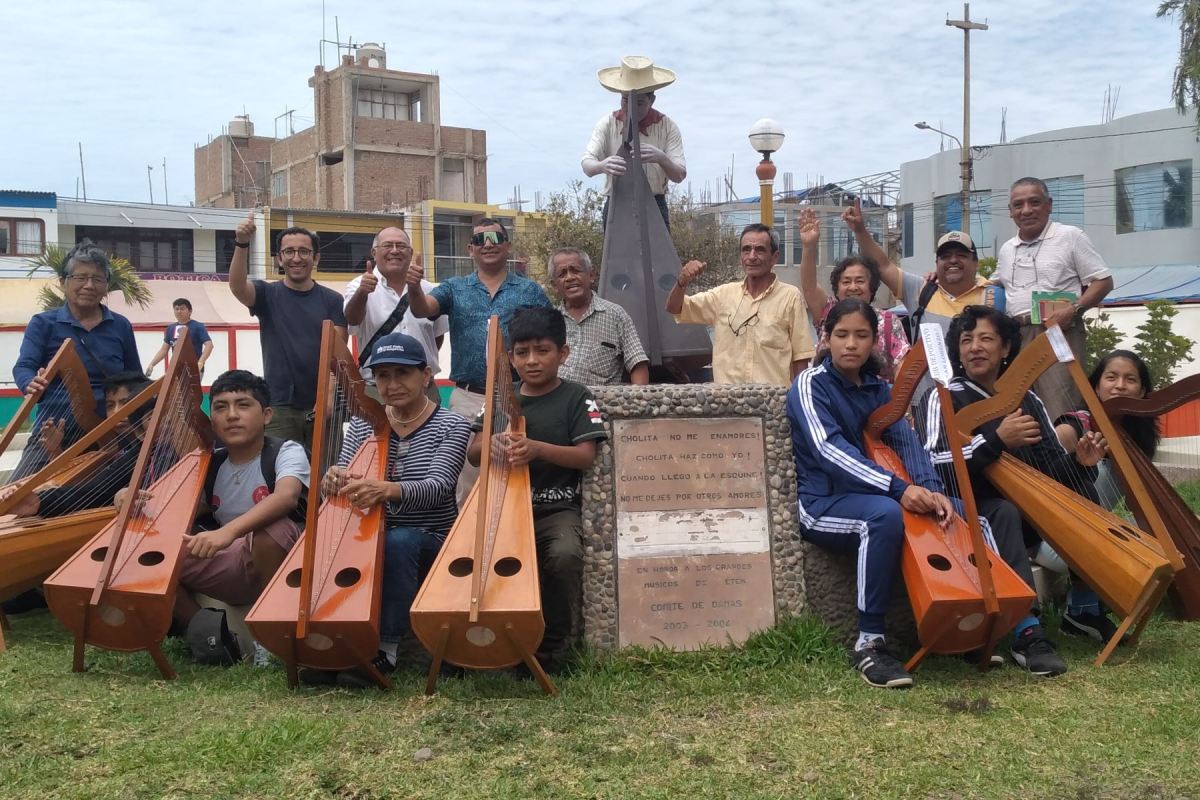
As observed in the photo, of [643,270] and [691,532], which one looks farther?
[643,270]

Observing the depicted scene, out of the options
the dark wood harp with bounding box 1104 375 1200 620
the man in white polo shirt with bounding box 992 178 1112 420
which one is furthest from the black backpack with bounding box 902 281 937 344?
the dark wood harp with bounding box 1104 375 1200 620

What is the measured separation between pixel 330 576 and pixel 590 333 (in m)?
1.98

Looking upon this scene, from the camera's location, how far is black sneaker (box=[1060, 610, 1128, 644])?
448 cm

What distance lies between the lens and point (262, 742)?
323 cm

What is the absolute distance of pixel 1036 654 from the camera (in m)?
4.05

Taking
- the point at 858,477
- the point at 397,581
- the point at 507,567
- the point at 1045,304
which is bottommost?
the point at 397,581

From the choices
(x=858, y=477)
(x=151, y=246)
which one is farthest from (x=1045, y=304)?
(x=151, y=246)

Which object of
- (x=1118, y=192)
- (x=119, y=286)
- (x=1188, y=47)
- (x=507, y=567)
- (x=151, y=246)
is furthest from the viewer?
(x=151, y=246)

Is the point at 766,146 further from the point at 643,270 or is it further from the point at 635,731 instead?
the point at 635,731

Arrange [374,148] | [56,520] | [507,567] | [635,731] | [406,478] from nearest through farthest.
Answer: [635,731]
[507,567]
[406,478]
[56,520]
[374,148]

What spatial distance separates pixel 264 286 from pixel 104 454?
118cm

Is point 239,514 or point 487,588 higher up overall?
point 239,514

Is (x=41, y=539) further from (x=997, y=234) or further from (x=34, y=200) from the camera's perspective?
(x=34, y=200)

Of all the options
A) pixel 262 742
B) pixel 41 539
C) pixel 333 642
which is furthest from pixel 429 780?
pixel 41 539
